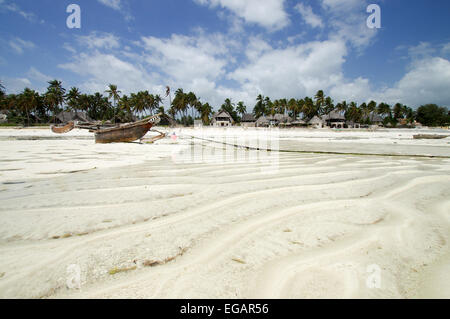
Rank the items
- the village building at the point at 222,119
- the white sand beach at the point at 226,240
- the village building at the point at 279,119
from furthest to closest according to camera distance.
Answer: the village building at the point at 279,119 → the village building at the point at 222,119 → the white sand beach at the point at 226,240

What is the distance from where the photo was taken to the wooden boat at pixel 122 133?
9.59m

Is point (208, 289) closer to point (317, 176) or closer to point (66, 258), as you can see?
point (66, 258)

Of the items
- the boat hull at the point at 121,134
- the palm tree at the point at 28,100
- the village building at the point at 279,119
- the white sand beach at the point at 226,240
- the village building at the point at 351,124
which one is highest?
the palm tree at the point at 28,100

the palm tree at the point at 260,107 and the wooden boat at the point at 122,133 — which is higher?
the palm tree at the point at 260,107

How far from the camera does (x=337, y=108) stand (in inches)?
2628

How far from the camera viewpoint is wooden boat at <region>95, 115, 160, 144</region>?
31.5 feet

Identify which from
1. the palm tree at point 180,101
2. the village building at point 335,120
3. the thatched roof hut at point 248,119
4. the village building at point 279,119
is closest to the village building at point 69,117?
the palm tree at point 180,101

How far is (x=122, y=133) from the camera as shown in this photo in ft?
32.4

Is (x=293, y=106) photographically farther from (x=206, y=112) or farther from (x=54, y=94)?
(x=54, y=94)

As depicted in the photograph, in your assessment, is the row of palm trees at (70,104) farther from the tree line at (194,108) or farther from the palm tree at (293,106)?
the palm tree at (293,106)

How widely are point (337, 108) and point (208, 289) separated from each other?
77793 millimetres

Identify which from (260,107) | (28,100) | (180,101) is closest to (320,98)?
(260,107)
